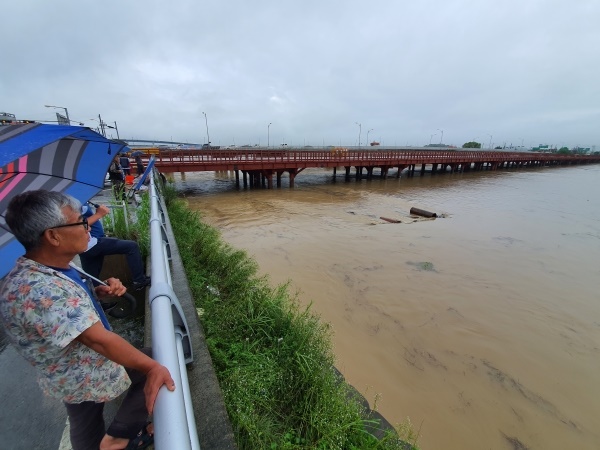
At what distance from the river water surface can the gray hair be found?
131 inches

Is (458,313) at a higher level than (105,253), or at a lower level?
lower

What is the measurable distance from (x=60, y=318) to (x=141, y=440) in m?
0.99

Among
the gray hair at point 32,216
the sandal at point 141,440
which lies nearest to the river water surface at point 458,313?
the sandal at point 141,440

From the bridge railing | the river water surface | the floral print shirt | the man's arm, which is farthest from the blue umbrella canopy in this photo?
the bridge railing

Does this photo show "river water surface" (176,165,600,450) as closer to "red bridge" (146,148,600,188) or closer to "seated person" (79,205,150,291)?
"seated person" (79,205,150,291)

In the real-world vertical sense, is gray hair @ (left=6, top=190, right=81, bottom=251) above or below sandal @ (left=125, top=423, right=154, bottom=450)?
above

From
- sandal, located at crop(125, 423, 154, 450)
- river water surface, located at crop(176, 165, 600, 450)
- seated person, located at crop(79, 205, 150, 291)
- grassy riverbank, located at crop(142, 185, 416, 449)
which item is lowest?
river water surface, located at crop(176, 165, 600, 450)

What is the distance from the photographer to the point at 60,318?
42.2 inches

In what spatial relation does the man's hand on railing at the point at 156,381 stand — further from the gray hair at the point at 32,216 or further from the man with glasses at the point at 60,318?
the gray hair at the point at 32,216

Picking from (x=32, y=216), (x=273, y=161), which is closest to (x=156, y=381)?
(x=32, y=216)

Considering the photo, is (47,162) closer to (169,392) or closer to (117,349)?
(117,349)

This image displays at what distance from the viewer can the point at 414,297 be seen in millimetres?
6238

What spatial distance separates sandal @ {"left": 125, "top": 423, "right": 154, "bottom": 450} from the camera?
5.04ft

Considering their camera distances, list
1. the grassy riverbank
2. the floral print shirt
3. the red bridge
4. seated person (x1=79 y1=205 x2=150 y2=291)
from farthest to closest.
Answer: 1. the red bridge
2. seated person (x1=79 y1=205 x2=150 y2=291)
3. the grassy riverbank
4. the floral print shirt
